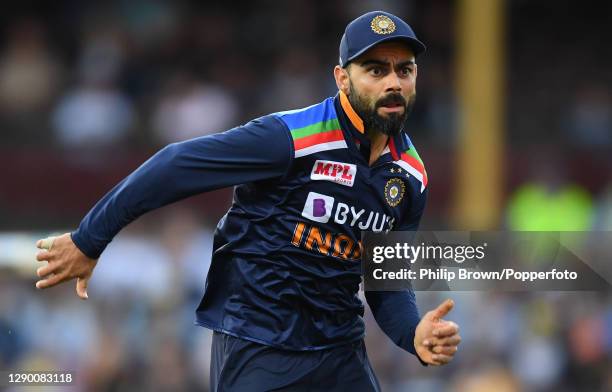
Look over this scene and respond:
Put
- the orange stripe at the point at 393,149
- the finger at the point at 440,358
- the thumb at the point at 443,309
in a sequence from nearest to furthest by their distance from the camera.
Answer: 1. the thumb at the point at 443,309
2. the finger at the point at 440,358
3. the orange stripe at the point at 393,149

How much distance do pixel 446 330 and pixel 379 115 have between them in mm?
768

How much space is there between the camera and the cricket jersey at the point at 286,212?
4.07m

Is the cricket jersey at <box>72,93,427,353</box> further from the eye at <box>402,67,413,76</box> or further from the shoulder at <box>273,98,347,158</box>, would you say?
the eye at <box>402,67,413,76</box>

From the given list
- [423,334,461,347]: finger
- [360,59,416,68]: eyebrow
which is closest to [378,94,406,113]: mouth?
[360,59,416,68]: eyebrow

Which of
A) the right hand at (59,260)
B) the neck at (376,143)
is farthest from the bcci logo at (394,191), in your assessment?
the right hand at (59,260)

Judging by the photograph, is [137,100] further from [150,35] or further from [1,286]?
[1,286]

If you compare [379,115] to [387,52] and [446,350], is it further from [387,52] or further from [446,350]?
[446,350]

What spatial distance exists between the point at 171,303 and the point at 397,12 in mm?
5838

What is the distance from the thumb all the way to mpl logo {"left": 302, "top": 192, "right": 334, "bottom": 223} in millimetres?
515

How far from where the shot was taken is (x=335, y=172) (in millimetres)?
4250

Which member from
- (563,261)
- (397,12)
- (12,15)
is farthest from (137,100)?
(563,261)

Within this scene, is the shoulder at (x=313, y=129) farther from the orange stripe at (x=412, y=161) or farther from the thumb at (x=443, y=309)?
the thumb at (x=443, y=309)

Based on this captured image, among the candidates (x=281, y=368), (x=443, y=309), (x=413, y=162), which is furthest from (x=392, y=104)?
(x=281, y=368)

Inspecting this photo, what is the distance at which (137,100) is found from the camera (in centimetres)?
1177
